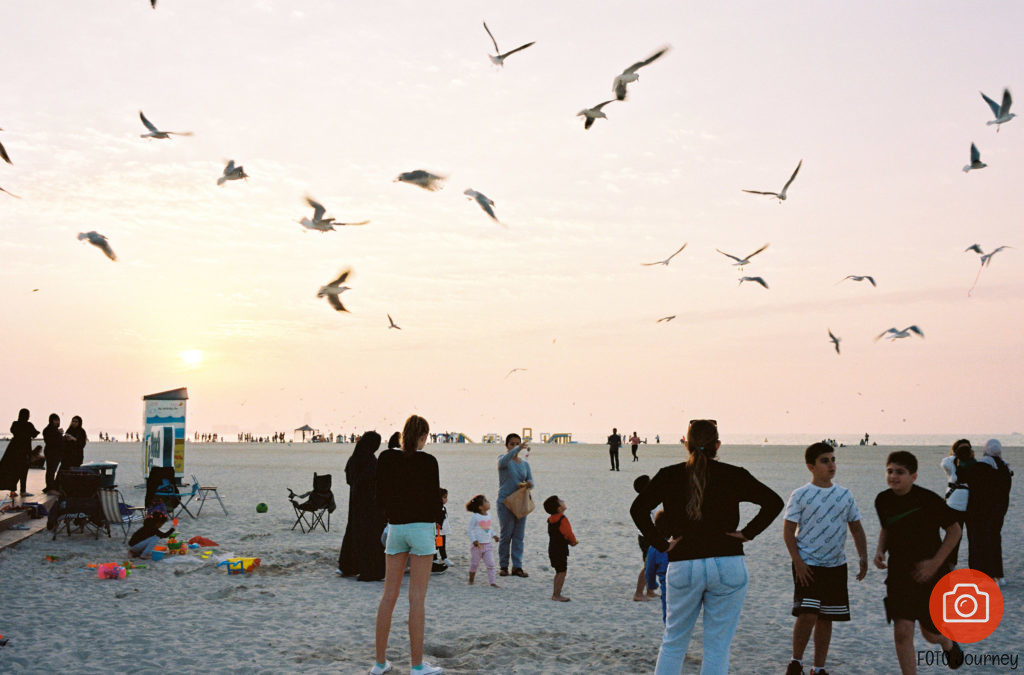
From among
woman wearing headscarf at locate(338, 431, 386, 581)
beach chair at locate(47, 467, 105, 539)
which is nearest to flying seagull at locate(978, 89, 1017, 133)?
woman wearing headscarf at locate(338, 431, 386, 581)

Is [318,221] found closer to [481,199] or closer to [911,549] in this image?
[481,199]

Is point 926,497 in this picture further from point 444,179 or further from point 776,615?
point 444,179

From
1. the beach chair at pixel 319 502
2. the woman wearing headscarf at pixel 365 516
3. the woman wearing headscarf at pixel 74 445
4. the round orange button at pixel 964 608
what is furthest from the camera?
the woman wearing headscarf at pixel 74 445

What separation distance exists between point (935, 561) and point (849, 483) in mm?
23991

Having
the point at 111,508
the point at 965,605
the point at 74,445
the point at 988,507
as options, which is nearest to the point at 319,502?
the point at 111,508

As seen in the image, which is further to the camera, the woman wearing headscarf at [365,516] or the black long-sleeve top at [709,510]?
the woman wearing headscarf at [365,516]

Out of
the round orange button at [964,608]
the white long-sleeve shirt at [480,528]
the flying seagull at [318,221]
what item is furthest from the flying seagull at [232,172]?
the round orange button at [964,608]

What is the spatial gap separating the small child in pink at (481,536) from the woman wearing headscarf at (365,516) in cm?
112

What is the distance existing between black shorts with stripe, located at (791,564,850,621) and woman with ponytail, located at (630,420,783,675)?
1.37 metres

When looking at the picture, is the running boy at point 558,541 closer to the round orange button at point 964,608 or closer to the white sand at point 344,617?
the white sand at point 344,617

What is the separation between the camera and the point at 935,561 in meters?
4.67

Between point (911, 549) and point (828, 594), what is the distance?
0.58 m

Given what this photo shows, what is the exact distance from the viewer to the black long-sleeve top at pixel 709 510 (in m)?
3.77

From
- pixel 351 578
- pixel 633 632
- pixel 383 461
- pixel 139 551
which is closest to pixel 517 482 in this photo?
pixel 351 578
